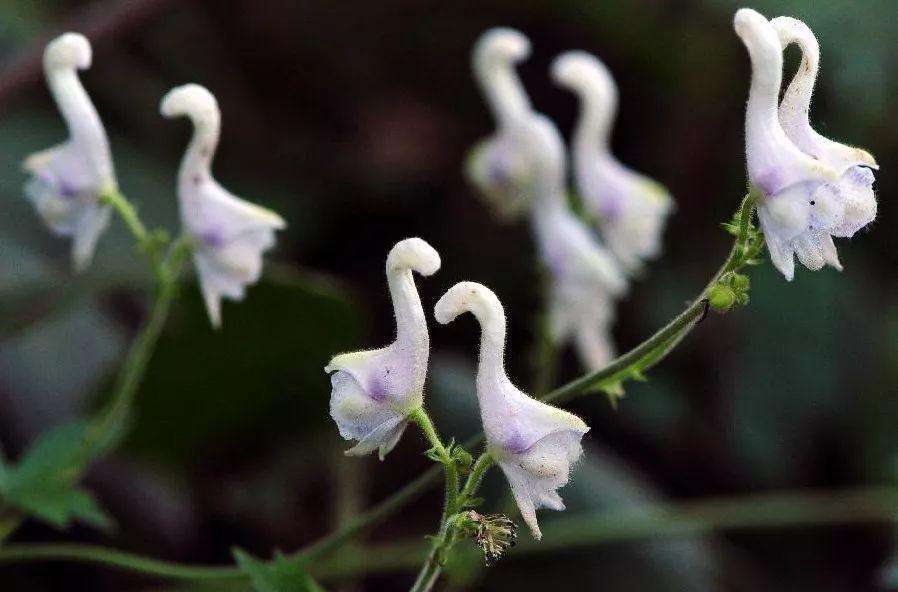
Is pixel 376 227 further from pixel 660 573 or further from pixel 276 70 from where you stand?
pixel 660 573

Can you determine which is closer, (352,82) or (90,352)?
(90,352)

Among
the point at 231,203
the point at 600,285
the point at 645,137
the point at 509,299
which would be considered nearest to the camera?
the point at 231,203

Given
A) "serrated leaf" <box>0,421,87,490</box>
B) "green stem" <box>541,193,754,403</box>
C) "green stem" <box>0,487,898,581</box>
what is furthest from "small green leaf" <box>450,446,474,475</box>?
"green stem" <box>0,487,898,581</box>

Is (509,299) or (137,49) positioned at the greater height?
(137,49)

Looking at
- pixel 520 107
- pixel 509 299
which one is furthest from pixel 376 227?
pixel 520 107

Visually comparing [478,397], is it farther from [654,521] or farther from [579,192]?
[654,521]

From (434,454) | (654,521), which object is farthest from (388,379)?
(654,521)

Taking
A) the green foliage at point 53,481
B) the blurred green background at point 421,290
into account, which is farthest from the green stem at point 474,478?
the blurred green background at point 421,290

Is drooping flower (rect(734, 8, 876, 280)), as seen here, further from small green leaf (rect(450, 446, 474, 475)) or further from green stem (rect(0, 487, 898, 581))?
green stem (rect(0, 487, 898, 581))
